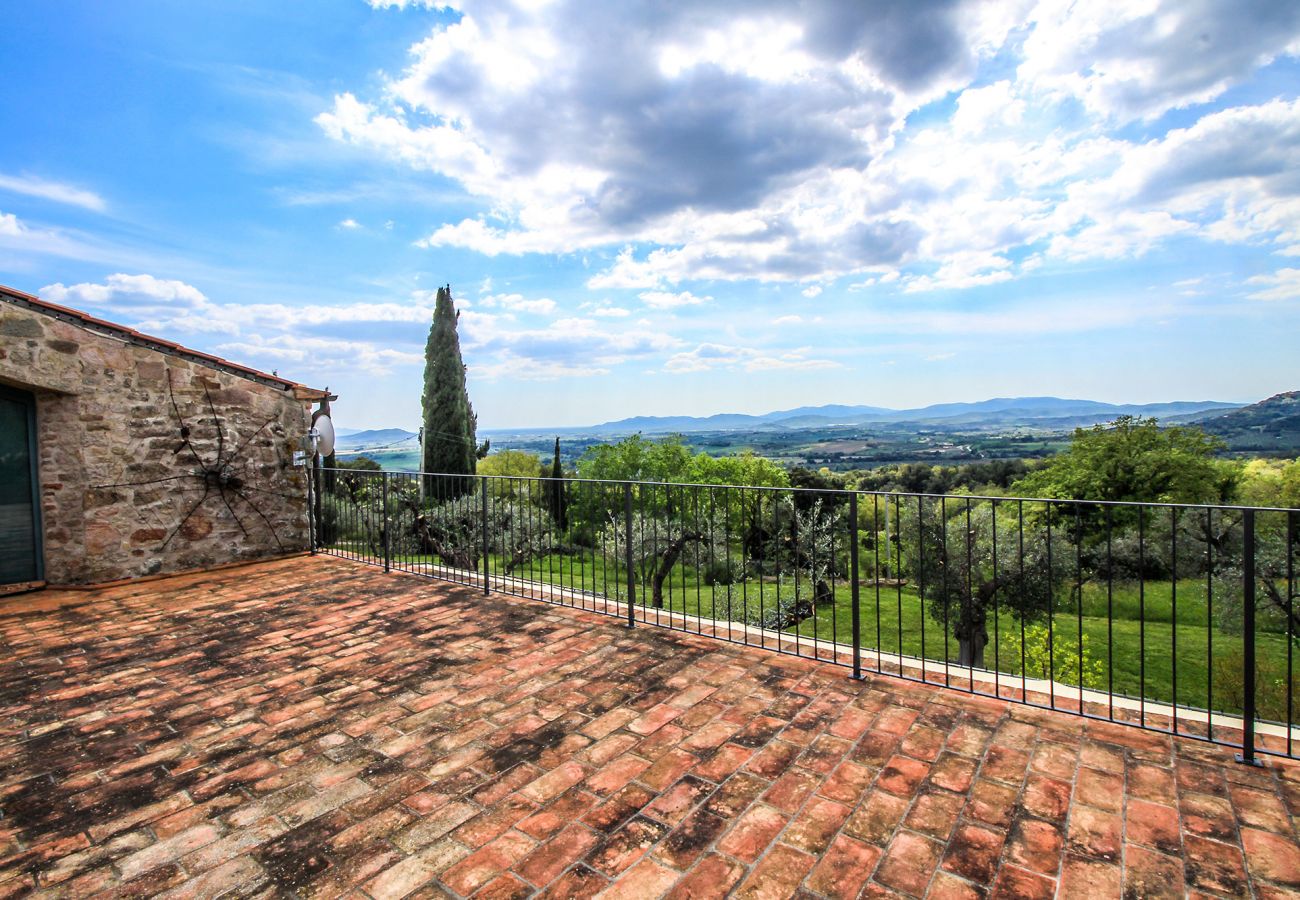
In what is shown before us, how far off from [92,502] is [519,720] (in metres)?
5.71

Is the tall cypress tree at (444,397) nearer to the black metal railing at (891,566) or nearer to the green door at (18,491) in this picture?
the black metal railing at (891,566)

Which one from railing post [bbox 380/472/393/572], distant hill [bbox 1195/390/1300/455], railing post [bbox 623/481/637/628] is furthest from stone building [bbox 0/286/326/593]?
distant hill [bbox 1195/390/1300/455]

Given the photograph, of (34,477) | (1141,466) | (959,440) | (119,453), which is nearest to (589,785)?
(119,453)

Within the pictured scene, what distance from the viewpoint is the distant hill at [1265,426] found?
34.3 m

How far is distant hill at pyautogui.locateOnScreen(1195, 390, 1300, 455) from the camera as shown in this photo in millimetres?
34344

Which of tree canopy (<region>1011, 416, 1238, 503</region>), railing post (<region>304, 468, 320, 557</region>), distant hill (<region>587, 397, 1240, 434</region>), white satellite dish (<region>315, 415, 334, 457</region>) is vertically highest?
distant hill (<region>587, 397, 1240, 434</region>)

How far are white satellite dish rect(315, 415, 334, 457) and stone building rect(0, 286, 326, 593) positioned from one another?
549 millimetres

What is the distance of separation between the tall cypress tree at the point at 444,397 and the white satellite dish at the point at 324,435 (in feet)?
55.9

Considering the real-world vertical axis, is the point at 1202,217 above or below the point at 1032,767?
above

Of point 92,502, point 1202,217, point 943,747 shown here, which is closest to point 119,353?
point 92,502

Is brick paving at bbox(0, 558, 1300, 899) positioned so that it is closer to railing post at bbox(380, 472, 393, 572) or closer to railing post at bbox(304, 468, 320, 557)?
railing post at bbox(380, 472, 393, 572)

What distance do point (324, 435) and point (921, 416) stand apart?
139 metres

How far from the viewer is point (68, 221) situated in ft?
29.6

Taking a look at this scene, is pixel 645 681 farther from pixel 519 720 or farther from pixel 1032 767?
pixel 1032 767
